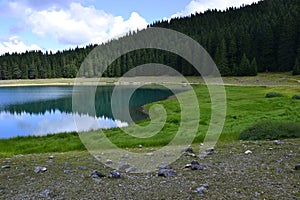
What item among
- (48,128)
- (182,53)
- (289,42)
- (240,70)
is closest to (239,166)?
(48,128)

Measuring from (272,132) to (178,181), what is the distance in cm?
1014

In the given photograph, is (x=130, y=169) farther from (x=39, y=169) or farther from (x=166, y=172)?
(x=39, y=169)

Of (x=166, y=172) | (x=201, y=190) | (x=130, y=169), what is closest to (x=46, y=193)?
(x=130, y=169)

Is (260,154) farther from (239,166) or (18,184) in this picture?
(18,184)

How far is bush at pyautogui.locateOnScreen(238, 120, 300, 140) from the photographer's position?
54.3 ft

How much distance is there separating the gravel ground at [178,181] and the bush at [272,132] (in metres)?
4.19

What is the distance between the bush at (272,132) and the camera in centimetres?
1654

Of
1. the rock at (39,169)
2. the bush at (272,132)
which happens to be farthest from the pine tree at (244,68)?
the rock at (39,169)

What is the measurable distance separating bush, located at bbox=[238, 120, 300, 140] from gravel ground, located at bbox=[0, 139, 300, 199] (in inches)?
165

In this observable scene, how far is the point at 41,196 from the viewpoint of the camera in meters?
7.96

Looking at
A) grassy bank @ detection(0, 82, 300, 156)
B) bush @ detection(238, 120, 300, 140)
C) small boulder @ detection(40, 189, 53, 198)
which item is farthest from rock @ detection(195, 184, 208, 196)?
grassy bank @ detection(0, 82, 300, 156)

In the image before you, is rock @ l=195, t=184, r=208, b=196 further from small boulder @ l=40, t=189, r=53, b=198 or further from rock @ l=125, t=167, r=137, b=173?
small boulder @ l=40, t=189, r=53, b=198

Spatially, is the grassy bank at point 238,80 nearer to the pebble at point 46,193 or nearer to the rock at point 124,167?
the rock at point 124,167

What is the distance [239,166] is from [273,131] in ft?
24.6
